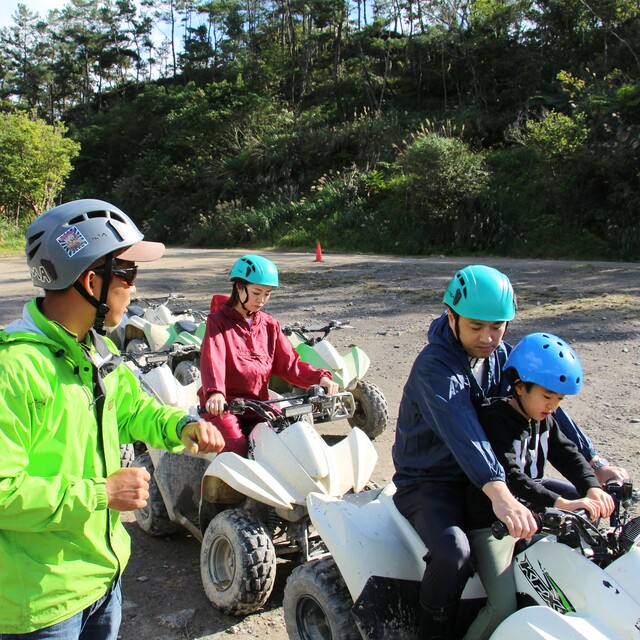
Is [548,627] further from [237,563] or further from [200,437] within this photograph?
[237,563]

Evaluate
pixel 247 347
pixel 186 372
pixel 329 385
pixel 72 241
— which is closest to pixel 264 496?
pixel 329 385

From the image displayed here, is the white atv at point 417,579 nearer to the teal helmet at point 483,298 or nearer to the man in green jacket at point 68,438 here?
the teal helmet at point 483,298

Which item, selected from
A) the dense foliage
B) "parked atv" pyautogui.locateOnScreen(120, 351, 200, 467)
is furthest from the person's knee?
the dense foliage

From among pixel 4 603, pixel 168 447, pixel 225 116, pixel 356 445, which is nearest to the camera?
pixel 4 603

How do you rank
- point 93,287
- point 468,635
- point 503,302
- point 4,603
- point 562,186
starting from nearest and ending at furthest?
point 4,603 → point 93,287 → point 468,635 → point 503,302 → point 562,186

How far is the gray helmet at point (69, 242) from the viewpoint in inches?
77.9

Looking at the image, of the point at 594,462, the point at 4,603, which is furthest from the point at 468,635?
the point at 4,603

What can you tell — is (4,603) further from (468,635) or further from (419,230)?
(419,230)

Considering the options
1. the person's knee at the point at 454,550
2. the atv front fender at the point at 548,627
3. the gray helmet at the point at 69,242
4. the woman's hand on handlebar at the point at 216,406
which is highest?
the gray helmet at the point at 69,242

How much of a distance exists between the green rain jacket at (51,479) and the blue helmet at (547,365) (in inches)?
58.8

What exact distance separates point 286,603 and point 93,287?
5.83 ft

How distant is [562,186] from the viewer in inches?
906

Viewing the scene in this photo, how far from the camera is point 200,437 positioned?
2.21 meters

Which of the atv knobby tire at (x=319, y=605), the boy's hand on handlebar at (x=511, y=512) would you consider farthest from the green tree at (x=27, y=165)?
the boy's hand on handlebar at (x=511, y=512)
